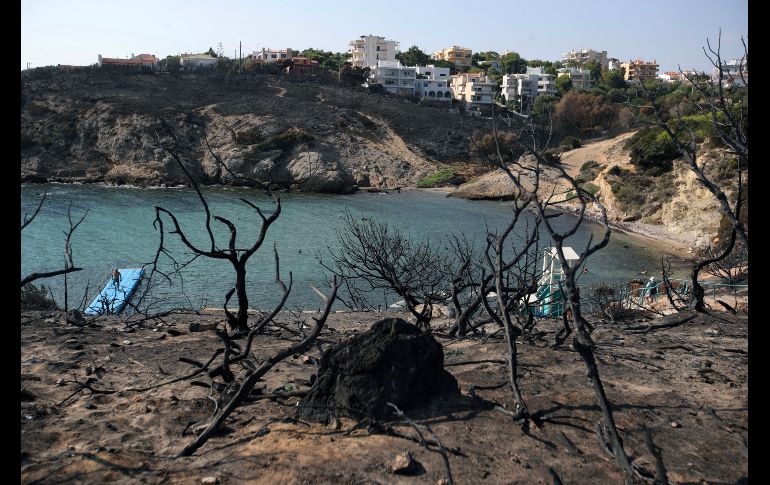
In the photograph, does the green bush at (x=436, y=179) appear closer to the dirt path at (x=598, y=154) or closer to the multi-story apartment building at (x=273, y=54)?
the dirt path at (x=598, y=154)

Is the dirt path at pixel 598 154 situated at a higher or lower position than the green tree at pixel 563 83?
lower

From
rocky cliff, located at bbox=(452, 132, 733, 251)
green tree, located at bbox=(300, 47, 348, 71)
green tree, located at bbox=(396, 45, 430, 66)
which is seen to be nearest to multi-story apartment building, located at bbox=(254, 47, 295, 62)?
green tree, located at bbox=(300, 47, 348, 71)

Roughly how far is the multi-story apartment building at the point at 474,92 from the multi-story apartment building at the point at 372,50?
16.7 meters

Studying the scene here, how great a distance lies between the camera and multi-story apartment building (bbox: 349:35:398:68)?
8981cm

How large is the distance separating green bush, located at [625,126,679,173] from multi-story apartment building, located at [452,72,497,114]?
88.9 feet

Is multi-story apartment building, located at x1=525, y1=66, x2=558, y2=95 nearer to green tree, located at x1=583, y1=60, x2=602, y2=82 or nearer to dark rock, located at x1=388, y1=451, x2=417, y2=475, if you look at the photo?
green tree, located at x1=583, y1=60, x2=602, y2=82

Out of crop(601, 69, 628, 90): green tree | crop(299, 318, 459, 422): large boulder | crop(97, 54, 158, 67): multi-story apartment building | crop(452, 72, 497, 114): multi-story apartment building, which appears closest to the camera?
crop(299, 318, 459, 422): large boulder

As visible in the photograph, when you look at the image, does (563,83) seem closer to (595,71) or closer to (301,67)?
(595,71)

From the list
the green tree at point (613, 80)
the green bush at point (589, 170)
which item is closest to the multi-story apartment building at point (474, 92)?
the green tree at point (613, 80)

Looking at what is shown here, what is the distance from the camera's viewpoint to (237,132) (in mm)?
54219

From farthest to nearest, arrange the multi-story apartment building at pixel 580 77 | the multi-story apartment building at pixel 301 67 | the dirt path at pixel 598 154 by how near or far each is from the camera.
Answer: the multi-story apartment building at pixel 580 77 → the multi-story apartment building at pixel 301 67 → the dirt path at pixel 598 154

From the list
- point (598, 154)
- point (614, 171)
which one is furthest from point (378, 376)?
point (598, 154)

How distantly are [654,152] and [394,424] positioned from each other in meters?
39.7

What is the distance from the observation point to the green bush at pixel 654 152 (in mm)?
40500
